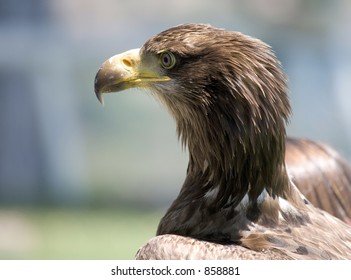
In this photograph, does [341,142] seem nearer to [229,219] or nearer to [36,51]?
[36,51]

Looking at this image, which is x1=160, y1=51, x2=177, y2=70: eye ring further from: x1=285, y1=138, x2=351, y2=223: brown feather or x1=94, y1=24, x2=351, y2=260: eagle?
x1=285, y1=138, x2=351, y2=223: brown feather

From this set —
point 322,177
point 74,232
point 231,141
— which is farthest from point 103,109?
point 231,141

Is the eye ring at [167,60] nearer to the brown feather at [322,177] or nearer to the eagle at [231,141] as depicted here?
the eagle at [231,141]

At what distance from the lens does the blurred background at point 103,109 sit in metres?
6.71

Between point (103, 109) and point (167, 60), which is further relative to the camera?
point (103, 109)

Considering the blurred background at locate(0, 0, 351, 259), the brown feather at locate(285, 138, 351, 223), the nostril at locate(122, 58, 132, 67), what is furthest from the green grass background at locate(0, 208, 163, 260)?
the nostril at locate(122, 58, 132, 67)

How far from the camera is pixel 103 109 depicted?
7.41 meters

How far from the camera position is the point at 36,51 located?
753cm

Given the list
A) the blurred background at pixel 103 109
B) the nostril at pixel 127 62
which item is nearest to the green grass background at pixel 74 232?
the blurred background at pixel 103 109

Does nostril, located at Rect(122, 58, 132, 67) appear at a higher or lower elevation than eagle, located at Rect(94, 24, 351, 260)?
higher

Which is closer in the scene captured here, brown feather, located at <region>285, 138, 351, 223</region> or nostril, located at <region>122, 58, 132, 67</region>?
nostril, located at <region>122, 58, 132, 67</region>

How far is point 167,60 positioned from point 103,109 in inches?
210

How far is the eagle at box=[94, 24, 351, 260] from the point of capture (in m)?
2.00

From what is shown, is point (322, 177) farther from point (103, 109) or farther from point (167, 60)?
point (103, 109)
